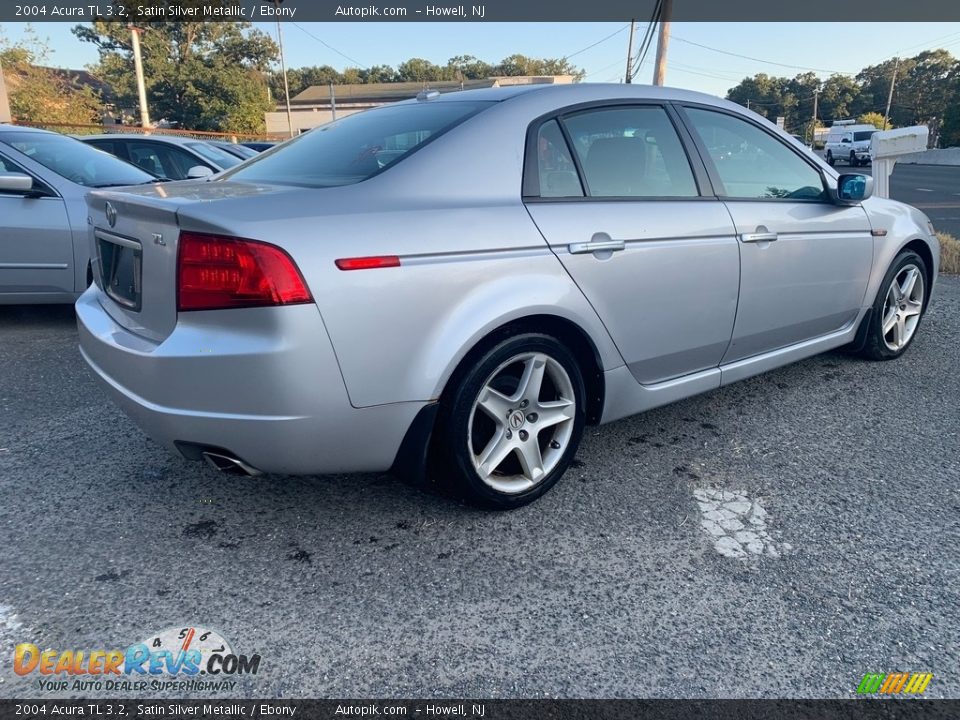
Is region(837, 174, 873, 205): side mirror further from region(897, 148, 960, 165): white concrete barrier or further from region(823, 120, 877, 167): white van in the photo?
region(897, 148, 960, 165): white concrete barrier

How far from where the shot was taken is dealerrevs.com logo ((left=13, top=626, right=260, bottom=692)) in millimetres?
1864

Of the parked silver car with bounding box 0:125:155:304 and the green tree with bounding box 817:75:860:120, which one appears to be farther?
the green tree with bounding box 817:75:860:120

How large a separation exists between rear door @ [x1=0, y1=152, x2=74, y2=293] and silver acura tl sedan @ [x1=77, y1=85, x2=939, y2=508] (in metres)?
2.76

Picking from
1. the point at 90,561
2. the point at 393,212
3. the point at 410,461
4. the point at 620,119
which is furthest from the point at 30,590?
the point at 620,119

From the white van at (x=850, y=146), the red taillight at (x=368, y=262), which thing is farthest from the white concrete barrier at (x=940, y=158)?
the red taillight at (x=368, y=262)

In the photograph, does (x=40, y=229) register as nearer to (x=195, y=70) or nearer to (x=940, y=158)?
(x=940, y=158)

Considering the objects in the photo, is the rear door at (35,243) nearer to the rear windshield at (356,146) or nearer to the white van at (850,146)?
the rear windshield at (356,146)

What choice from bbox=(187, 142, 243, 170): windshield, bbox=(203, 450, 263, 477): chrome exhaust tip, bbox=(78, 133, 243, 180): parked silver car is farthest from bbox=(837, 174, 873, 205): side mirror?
bbox=(187, 142, 243, 170): windshield

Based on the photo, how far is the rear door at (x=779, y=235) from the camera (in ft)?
10.8

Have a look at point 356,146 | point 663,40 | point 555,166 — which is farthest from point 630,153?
point 663,40

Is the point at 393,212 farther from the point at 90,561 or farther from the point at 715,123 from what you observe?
the point at 715,123

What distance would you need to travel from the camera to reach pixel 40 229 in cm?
506

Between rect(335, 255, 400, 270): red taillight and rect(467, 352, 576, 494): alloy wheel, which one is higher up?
rect(335, 255, 400, 270): red taillight

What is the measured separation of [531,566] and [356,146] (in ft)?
5.79
